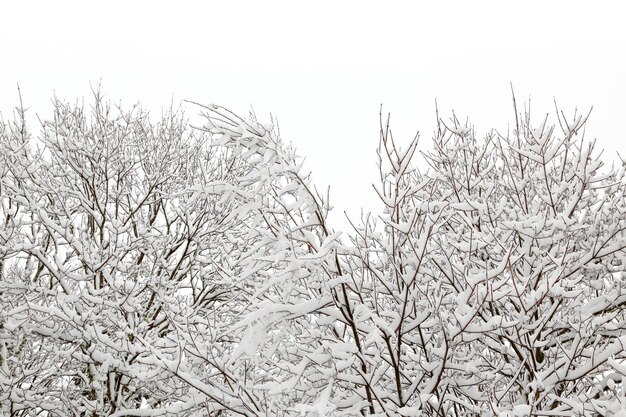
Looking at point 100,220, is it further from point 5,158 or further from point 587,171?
point 587,171

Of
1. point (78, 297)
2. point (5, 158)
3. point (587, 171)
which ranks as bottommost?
point (78, 297)

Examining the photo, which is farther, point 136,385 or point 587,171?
point 136,385

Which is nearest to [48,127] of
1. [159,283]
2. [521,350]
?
[159,283]

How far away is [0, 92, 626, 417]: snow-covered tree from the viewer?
11.4 ft

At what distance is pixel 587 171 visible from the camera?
451cm

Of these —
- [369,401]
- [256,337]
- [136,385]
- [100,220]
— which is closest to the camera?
[256,337]

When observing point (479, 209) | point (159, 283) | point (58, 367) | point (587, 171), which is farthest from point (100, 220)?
point (587, 171)

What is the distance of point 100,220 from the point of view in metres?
8.55

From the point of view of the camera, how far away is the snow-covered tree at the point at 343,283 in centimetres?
Result: 347

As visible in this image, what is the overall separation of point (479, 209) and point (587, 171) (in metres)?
0.89

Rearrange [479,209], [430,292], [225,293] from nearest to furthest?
[430,292], [479,209], [225,293]

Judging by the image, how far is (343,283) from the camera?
3.52 meters

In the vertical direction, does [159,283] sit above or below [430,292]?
above

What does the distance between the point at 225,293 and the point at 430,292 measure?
5820 millimetres
